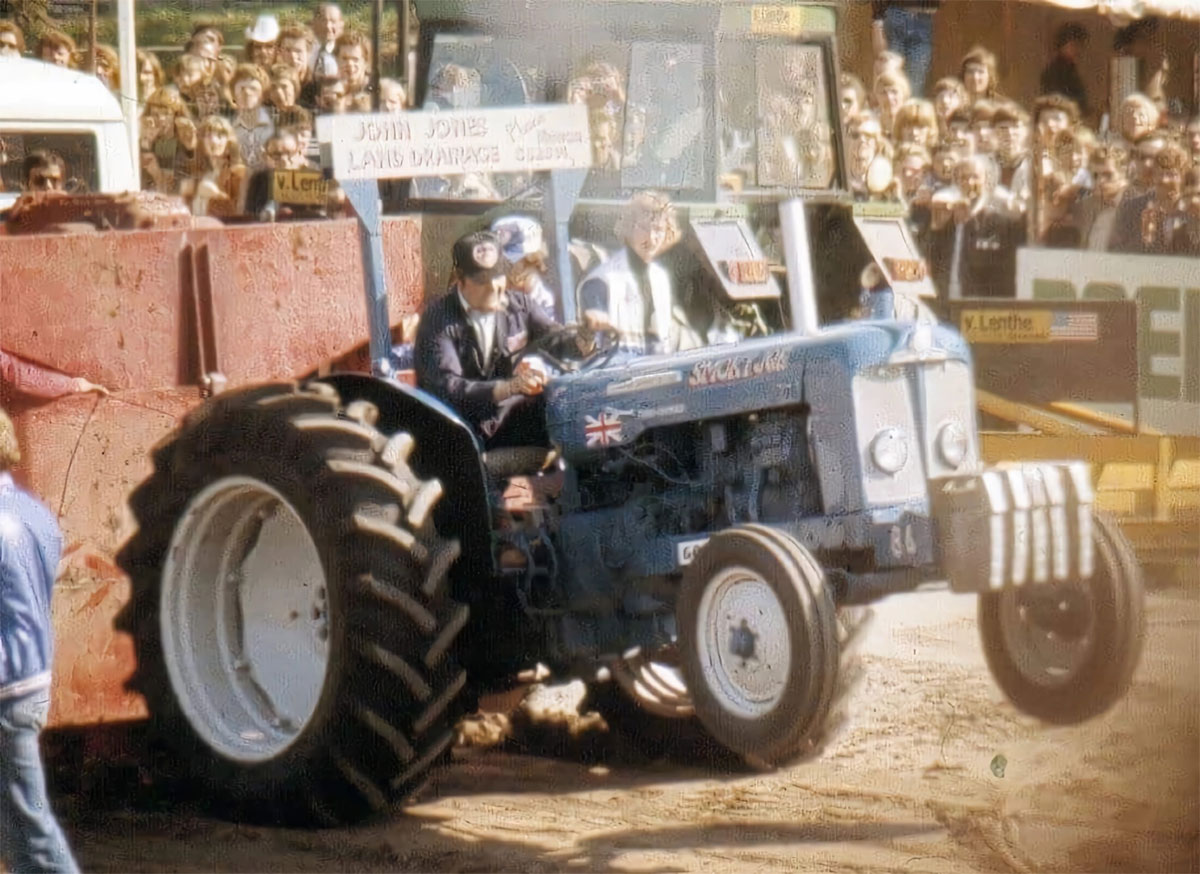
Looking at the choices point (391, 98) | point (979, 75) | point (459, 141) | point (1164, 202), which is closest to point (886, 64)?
point (979, 75)

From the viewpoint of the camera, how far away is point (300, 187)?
173 inches

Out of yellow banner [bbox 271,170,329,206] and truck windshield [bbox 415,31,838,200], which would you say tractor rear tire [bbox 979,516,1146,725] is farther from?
yellow banner [bbox 271,170,329,206]

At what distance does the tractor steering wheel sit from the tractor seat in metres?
0.16

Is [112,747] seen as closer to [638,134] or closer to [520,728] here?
[520,728]

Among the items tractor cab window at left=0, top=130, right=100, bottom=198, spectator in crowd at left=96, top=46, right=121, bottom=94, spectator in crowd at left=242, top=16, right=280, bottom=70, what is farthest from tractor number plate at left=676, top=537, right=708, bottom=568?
tractor cab window at left=0, top=130, right=100, bottom=198

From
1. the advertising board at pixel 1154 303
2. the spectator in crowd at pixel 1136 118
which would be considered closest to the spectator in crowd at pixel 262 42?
the advertising board at pixel 1154 303

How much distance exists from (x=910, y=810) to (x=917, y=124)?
122cm

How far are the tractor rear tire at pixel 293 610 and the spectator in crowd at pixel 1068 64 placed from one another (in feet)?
4.27

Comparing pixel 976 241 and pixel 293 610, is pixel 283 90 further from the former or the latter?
pixel 976 241

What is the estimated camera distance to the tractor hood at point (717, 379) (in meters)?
3.62

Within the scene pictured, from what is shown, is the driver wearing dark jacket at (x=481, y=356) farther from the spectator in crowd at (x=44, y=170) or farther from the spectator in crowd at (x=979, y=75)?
the spectator in crowd at (x=44, y=170)

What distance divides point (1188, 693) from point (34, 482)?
2.16 metres

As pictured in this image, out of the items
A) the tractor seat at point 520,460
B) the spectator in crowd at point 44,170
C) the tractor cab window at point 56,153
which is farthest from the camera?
the spectator in crowd at point 44,170

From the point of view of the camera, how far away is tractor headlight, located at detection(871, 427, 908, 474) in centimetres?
362
